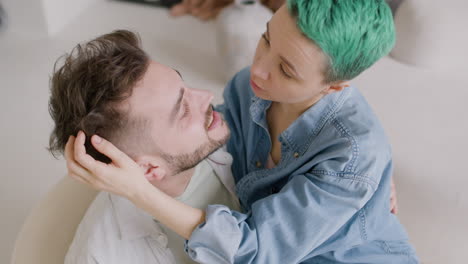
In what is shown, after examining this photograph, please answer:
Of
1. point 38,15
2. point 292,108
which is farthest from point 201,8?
point 292,108

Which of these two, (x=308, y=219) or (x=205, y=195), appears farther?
(x=205, y=195)

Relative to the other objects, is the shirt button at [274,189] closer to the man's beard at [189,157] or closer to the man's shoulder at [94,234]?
the man's beard at [189,157]

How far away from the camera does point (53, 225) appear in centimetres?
140

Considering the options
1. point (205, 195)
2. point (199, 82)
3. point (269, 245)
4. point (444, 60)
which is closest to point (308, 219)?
point (269, 245)

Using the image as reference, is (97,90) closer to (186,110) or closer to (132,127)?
(132,127)

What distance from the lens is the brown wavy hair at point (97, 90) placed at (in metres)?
1.12

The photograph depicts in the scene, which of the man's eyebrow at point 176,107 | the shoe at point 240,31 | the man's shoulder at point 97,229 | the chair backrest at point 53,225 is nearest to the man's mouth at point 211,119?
the man's eyebrow at point 176,107

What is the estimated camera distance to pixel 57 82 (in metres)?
1.17

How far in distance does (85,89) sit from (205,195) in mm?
454

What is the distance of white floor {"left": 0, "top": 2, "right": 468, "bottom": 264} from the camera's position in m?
1.76

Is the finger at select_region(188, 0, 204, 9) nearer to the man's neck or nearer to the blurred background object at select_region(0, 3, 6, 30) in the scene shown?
the blurred background object at select_region(0, 3, 6, 30)

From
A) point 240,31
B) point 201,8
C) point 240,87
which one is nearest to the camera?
point 240,87

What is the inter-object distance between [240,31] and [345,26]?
139 centimetres

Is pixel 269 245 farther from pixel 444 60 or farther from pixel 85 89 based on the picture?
pixel 444 60
